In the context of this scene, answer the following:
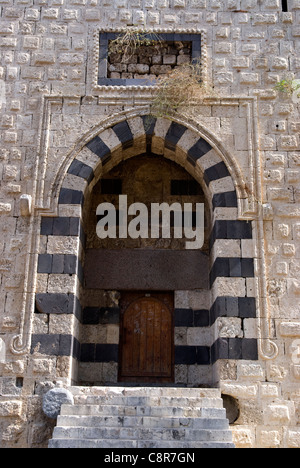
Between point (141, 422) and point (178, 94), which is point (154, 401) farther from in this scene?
point (178, 94)

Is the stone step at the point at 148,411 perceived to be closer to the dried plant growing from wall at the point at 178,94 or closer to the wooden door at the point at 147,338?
the wooden door at the point at 147,338

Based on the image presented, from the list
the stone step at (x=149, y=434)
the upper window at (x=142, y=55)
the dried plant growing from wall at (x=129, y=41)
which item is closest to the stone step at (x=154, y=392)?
the stone step at (x=149, y=434)

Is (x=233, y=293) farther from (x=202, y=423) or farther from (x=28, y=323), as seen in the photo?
(x=28, y=323)

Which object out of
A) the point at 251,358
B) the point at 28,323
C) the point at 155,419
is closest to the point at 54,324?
the point at 28,323

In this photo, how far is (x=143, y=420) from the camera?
637cm

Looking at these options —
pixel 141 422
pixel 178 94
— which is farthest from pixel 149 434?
pixel 178 94

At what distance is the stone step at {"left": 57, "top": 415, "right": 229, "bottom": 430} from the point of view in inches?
248

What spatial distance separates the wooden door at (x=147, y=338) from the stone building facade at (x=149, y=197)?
8 cm

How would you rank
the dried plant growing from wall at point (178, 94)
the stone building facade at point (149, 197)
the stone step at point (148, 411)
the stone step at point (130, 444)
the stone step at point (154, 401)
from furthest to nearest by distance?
1. the dried plant growing from wall at point (178, 94)
2. the stone building facade at point (149, 197)
3. the stone step at point (154, 401)
4. the stone step at point (148, 411)
5. the stone step at point (130, 444)

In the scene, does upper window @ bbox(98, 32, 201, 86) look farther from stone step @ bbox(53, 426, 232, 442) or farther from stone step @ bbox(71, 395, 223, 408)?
stone step @ bbox(53, 426, 232, 442)

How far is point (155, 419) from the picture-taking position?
634 centimetres

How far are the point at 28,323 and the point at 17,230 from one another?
1.30 m

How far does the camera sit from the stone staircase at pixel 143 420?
19.9ft

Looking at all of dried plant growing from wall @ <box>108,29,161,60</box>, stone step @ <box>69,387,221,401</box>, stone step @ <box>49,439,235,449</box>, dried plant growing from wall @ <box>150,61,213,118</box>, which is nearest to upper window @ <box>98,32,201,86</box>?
dried plant growing from wall @ <box>108,29,161,60</box>
